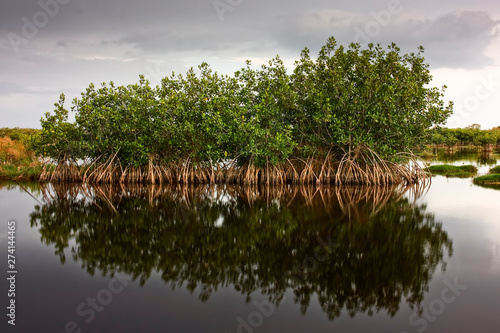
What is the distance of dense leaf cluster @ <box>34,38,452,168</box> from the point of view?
21625mm

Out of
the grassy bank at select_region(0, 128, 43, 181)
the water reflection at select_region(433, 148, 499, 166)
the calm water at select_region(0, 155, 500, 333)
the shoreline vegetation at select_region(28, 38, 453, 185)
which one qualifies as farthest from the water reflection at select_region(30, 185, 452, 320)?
the water reflection at select_region(433, 148, 499, 166)

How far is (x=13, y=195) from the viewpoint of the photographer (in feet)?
61.5

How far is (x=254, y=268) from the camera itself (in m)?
8.17

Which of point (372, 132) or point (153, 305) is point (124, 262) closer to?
point (153, 305)

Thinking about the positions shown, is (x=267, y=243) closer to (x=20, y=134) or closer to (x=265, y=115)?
(x=265, y=115)

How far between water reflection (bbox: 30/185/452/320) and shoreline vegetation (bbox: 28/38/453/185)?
5.27 m

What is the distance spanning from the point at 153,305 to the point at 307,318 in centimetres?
261

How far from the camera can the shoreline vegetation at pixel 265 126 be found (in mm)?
21703

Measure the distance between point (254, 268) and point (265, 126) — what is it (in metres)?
15.4

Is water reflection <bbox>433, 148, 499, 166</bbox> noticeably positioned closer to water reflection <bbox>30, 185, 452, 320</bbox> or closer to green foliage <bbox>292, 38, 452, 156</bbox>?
green foliage <bbox>292, 38, 452, 156</bbox>

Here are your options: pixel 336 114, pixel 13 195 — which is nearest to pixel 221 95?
pixel 336 114

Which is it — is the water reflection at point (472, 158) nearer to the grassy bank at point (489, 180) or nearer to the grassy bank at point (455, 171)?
the grassy bank at point (455, 171)

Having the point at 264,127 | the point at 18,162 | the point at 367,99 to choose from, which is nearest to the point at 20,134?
Result: the point at 18,162

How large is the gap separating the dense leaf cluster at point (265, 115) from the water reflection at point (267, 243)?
17.8 ft
